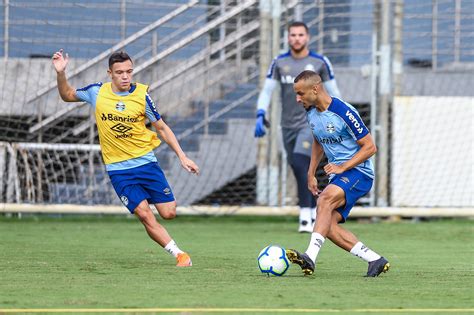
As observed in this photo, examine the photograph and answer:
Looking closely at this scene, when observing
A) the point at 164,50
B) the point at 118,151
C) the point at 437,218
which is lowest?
the point at 437,218

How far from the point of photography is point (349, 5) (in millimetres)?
15570

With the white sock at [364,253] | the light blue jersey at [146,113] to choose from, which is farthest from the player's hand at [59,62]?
the white sock at [364,253]

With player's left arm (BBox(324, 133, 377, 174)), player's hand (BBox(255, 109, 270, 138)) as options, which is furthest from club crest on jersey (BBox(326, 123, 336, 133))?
player's hand (BBox(255, 109, 270, 138))

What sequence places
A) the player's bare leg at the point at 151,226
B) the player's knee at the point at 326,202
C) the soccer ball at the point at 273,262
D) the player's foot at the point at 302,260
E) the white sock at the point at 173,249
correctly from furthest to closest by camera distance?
the player's bare leg at the point at 151,226
the white sock at the point at 173,249
the player's knee at the point at 326,202
the soccer ball at the point at 273,262
the player's foot at the point at 302,260

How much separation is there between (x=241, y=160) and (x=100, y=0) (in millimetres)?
2944

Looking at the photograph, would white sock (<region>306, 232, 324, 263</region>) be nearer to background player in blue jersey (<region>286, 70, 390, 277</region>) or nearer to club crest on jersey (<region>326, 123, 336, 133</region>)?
background player in blue jersey (<region>286, 70, 390, 277</region>)

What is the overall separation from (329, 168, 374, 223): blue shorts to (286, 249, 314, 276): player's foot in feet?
1.77

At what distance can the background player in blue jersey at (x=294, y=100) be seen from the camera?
1227 cm

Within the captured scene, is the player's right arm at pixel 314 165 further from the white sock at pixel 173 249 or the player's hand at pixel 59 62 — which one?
the player's hand at pixel 59 62

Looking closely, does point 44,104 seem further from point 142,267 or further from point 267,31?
point 142,267

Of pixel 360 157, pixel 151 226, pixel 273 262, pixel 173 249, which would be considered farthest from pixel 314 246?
pixel 151 226

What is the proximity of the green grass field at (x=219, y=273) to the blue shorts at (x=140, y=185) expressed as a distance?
1.63 ft

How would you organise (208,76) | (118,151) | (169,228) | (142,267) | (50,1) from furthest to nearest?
(208,76) → (50,1) → (169,228) → (118,151) → (142,267)

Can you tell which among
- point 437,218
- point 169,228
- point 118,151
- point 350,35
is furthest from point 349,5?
point 118,151
